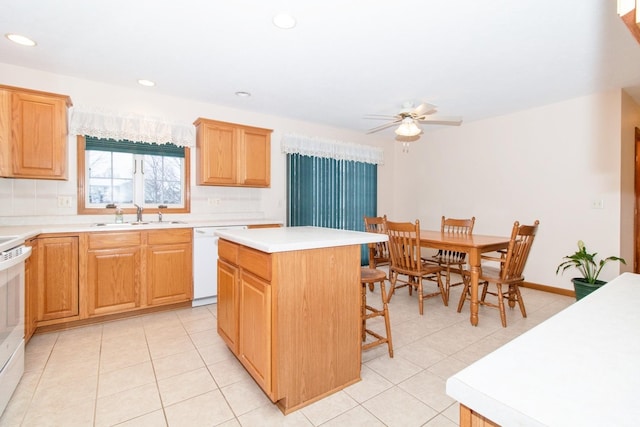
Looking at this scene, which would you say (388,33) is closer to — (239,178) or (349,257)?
(349,257)

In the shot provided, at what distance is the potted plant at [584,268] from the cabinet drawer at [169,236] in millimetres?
4116

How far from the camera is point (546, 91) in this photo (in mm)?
3369

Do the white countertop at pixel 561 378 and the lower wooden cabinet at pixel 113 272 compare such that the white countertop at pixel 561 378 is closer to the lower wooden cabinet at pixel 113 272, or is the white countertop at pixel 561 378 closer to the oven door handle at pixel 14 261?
the oven door handle at pixel 14 261

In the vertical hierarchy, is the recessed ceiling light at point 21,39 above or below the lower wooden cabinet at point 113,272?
above

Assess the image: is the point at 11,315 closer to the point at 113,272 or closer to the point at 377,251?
the point at 113,272

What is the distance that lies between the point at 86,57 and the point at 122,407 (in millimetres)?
2777

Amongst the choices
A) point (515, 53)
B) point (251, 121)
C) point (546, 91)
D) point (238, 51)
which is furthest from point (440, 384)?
point (251, 121)

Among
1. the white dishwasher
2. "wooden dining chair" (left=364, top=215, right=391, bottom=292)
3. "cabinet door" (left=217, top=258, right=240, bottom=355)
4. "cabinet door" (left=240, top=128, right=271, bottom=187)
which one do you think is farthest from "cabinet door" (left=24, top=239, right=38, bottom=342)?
"wooden dining chair" (left=364, top=215, right=391, bottom=292)

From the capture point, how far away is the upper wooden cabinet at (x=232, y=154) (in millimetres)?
3523

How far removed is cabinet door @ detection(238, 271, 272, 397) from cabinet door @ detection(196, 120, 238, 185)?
204cm

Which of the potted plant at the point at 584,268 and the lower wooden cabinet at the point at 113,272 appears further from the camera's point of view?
the potted plant at the point at 584,268

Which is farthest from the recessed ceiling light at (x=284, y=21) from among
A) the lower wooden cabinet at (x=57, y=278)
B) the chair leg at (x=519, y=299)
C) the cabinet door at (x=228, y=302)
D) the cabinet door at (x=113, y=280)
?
the chair leg at (x=519, y=299)

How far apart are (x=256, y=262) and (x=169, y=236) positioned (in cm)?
181

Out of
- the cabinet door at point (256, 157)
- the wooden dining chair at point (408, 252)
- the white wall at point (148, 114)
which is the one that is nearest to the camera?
the white wall at point (148, 114)
